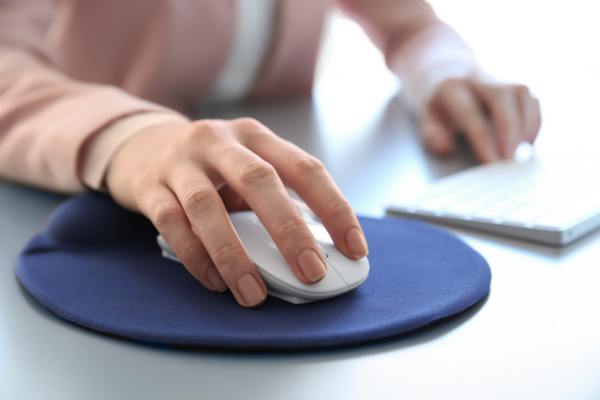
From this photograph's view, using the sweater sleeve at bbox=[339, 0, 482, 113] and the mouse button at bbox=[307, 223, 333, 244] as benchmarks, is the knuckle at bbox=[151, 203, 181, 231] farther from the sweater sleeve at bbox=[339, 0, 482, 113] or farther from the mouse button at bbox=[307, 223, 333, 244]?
the sweater sleeve at bbox=[339, 0, 482, 113]

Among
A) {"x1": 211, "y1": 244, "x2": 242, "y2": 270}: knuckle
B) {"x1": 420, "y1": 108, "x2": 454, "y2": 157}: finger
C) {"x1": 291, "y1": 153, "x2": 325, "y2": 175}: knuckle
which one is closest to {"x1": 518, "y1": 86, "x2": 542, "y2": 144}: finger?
{"x1": 420, "y1": 108, "x2": 454, "y2": 157}: finger

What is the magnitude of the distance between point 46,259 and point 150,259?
9 centimetres

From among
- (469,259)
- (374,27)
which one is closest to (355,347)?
(469,259)

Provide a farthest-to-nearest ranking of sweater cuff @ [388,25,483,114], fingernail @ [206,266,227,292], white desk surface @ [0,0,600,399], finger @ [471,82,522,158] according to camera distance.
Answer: sweater cuff @ [388,25,483,114]
finger @ [471,82,522,158]
fingernail @ [206,266,227,292]
white desk surface @ [0,0,600,399]

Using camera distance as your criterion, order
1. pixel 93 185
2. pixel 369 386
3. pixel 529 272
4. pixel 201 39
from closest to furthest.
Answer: pixel 369 386 < pixel 529 272 < pixel 93 185 < pixel 201 39

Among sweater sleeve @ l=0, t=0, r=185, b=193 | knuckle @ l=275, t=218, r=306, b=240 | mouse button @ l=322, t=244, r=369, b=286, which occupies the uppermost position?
knuckle @ l=275, t=218, r=306, b=240

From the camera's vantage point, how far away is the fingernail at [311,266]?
1.19 feet

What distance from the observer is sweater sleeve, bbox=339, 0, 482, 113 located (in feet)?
3.26

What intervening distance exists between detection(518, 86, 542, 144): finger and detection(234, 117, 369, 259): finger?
0.51m

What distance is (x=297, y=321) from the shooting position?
0.34 m

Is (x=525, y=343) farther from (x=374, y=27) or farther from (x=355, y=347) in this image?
(x=374, y=27)

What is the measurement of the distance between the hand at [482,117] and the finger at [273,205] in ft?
1.51

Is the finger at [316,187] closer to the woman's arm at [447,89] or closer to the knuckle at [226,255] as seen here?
the knuckle at [226,255]

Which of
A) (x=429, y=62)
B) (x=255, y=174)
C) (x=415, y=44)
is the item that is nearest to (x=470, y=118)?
(x=429, y=62)
